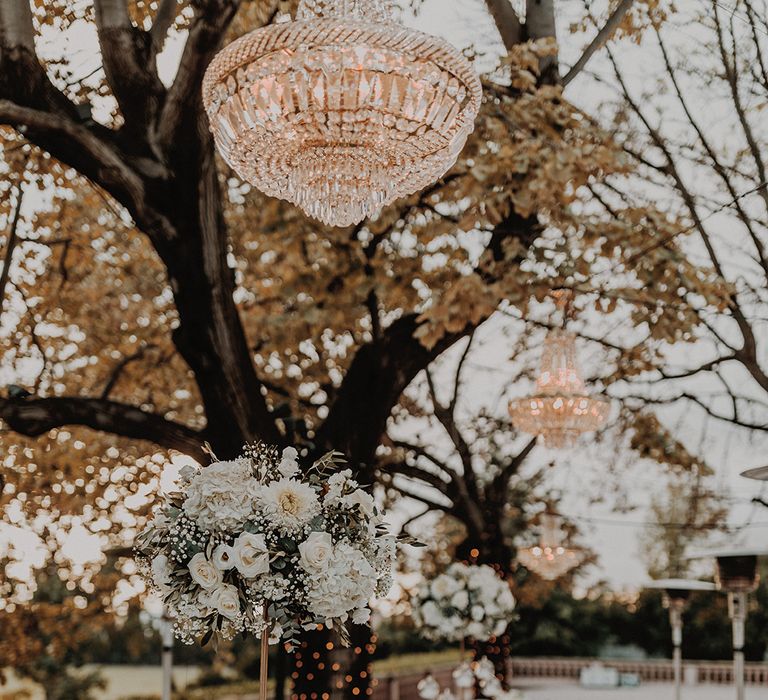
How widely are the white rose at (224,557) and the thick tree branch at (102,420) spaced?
7.87ft

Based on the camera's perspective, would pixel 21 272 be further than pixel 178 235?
Yes

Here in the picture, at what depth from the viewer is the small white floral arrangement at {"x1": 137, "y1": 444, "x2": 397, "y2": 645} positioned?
3234 mm

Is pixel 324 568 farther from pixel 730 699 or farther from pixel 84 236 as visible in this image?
pixel 730 699

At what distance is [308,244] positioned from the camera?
808 cm

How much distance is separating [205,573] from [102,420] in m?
2.64

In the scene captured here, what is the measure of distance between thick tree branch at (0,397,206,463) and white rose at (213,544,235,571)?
2.40 m

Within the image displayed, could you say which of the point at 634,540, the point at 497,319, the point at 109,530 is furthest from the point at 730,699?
the point at 109,530

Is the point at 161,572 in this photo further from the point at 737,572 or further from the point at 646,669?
the point at 646,669

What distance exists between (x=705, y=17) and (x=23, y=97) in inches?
228

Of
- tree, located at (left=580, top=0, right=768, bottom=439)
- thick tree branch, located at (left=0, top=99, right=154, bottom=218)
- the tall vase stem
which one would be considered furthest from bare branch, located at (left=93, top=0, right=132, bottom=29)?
tree, located at (left=580, top=0, right=768, bottom=439)

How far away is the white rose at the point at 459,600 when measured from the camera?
336 inches

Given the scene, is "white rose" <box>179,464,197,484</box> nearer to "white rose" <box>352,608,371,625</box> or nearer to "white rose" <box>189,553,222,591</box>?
"white rose" <box>189,553,222,591</box>

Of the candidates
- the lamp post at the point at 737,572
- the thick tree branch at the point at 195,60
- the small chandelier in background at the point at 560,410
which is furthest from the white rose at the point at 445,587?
the thick tree branch at the point at 195,60

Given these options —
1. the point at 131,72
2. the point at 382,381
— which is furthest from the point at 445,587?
the point at 131,72
